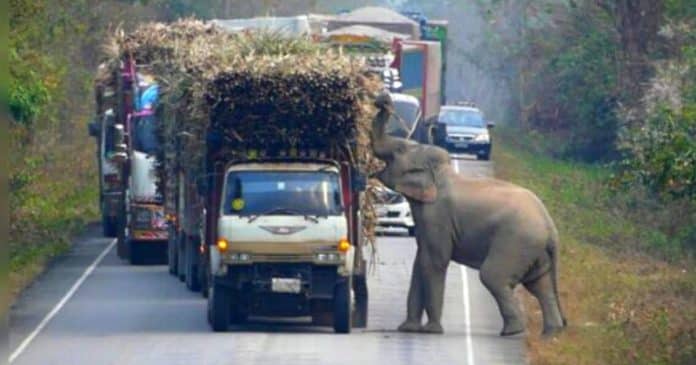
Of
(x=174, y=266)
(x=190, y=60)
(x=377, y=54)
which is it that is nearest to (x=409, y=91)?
(x=377, y=54)

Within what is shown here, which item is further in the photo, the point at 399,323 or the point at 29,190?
the point at 29,190

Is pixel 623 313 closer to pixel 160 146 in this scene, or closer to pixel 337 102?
pixel 337 102

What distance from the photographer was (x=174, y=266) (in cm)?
2931

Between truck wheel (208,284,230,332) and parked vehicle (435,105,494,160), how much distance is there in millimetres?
34163

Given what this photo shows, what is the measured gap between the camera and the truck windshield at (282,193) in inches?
877

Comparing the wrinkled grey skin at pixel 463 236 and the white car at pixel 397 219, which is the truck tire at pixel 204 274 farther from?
the white car at pixel 397 219

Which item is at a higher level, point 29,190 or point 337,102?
point 337,102

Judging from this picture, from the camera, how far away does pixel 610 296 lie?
87.1 ft

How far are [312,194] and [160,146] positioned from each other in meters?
7.08

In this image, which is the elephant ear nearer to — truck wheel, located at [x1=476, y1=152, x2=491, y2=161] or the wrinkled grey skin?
the wrinkled grey skin

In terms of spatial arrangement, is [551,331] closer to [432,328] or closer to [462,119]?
[432,328]

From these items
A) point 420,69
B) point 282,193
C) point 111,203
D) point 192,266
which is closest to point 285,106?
point 282,193

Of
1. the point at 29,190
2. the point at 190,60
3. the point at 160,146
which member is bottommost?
the point at 29,190

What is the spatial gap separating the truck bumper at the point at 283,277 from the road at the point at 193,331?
1.32 feet
